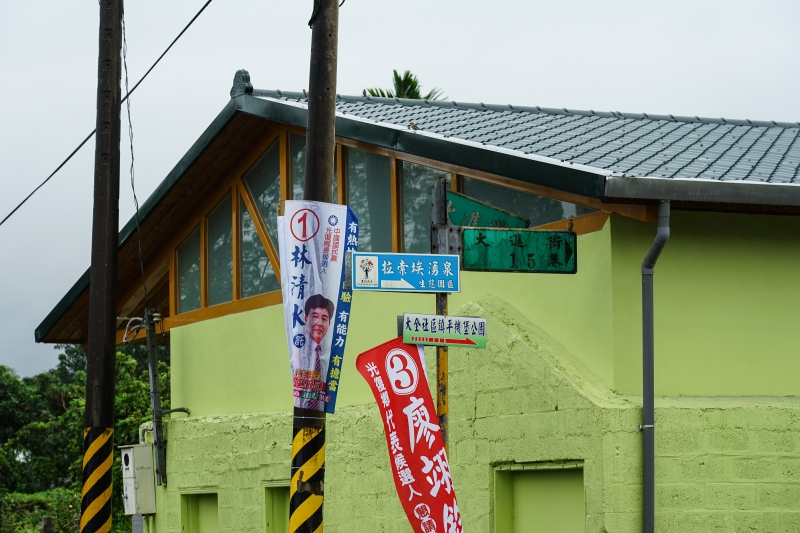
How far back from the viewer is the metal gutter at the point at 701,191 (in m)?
8.15

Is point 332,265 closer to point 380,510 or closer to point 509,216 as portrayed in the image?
point 509,216

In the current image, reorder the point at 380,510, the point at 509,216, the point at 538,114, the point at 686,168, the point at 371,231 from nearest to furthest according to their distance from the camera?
the point at 509,216 → the point at 686,168 → the point at 380,510 → the point at 371,231 → the point at 538,114

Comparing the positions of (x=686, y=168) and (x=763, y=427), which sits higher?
(x=686, y=168)

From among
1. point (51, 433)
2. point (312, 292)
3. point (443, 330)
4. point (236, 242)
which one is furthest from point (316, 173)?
point (51, 433)

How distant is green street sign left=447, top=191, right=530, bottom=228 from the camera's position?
8.31 meters

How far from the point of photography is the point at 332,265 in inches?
316

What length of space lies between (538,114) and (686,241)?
4352 millimetres

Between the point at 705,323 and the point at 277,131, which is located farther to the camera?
the point at 277,131

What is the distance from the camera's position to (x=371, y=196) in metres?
12.0

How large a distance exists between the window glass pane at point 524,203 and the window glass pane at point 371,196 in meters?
1.39

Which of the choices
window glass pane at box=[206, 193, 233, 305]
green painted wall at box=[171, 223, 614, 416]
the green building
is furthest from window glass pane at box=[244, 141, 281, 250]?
green painted wall at box=[171, 223, 614, 416]

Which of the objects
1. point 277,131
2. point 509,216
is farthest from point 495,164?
point 277,131

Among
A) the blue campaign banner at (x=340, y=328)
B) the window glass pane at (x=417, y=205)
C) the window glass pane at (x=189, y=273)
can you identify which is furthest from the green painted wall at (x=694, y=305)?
the window glass pane at (x=189, y=273)

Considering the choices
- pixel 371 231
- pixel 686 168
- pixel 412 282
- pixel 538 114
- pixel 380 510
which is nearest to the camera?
pixel 412 282
